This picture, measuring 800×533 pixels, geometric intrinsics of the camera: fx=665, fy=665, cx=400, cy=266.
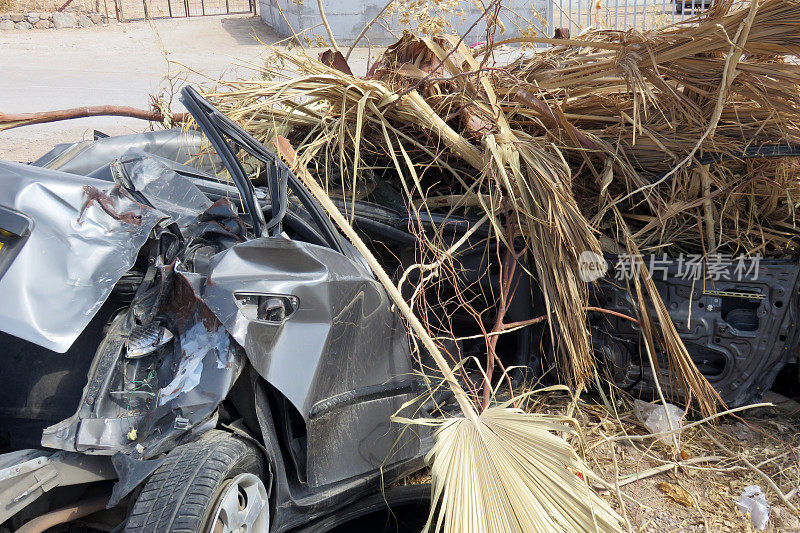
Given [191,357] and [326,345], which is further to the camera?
[326,345]

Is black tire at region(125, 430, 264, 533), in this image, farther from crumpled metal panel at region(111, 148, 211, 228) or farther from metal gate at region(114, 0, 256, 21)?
metal gate at region(114, 0, 256, 21)

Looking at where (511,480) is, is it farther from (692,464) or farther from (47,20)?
(47,20)

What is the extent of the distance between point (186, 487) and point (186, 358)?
1.35ft

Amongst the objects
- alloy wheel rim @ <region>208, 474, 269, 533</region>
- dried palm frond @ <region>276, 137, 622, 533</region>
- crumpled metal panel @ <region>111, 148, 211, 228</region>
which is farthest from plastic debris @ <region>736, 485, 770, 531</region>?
crumpled metal panel @ <region>111, 148, 211, 228</region>

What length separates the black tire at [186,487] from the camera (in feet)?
6.08

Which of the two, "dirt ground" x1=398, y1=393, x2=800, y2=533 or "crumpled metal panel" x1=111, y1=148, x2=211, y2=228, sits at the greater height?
"crumpled metal panel" x1=111, y1=148, x2=211, y2=228

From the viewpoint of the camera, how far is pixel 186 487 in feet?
6.23

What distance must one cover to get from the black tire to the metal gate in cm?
1948

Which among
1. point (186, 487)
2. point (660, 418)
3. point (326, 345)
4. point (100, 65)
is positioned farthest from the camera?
point (100, 65)

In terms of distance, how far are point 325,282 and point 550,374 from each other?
1597 mm

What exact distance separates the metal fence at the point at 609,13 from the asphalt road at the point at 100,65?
2.25 meters

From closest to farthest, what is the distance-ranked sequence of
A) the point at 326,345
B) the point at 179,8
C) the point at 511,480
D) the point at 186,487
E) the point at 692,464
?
1. the point at 186,487
2. the point at 511,480
3. the point at 326,345
4. the point at 692,464
5. the point at 179,8

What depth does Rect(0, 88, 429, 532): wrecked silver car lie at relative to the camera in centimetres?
193

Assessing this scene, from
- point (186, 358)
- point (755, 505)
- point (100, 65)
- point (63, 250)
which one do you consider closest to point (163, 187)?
point (63, 250)
